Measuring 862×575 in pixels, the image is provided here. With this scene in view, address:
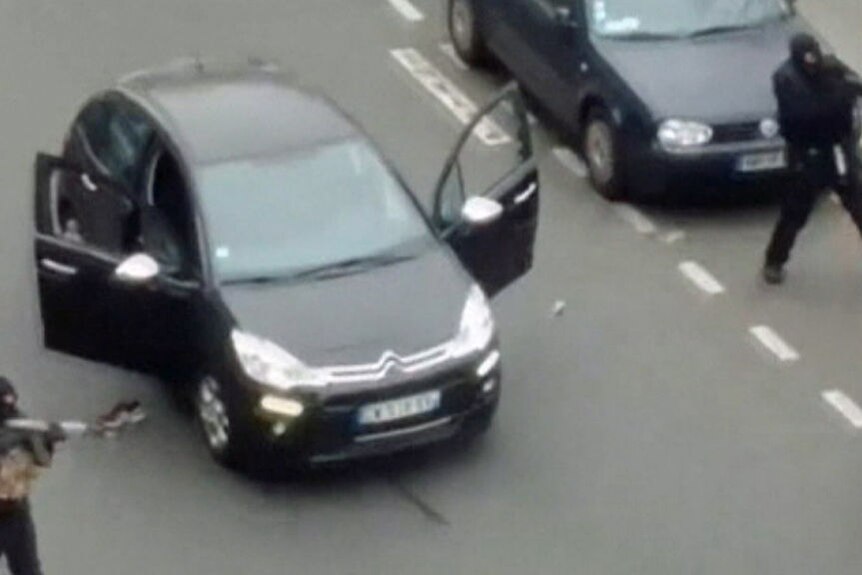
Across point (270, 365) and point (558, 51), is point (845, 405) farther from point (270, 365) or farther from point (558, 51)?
point (558, 51)

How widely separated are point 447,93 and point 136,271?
20.2ft

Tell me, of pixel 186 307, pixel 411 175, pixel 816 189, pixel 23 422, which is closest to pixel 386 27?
pixel 411 175

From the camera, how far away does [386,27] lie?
2286cm

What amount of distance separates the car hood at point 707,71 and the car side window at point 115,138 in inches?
147

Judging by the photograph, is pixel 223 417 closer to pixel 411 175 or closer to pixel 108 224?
pixel 108 224

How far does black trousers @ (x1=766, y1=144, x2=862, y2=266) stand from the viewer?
59.8 feet

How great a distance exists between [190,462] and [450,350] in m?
1.65

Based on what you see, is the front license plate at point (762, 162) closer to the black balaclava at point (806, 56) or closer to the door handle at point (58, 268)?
the black balaclava at point (806, 56)

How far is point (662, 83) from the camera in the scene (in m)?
19.5

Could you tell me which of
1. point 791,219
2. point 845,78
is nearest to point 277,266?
point 791,219

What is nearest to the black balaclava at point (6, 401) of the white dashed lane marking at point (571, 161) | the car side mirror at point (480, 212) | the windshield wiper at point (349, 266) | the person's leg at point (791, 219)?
the windshield wiper at point (349, 266)

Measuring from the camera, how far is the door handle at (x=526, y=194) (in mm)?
17234

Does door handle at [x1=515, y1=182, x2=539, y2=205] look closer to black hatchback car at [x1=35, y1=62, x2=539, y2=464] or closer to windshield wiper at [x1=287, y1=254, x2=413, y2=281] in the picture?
black hatchback car at [x1=35, y1=62, x2=539, y2=464]

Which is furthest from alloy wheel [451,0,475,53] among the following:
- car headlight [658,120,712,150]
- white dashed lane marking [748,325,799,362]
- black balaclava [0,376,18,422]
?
black balaclava [0,376,18,422]
